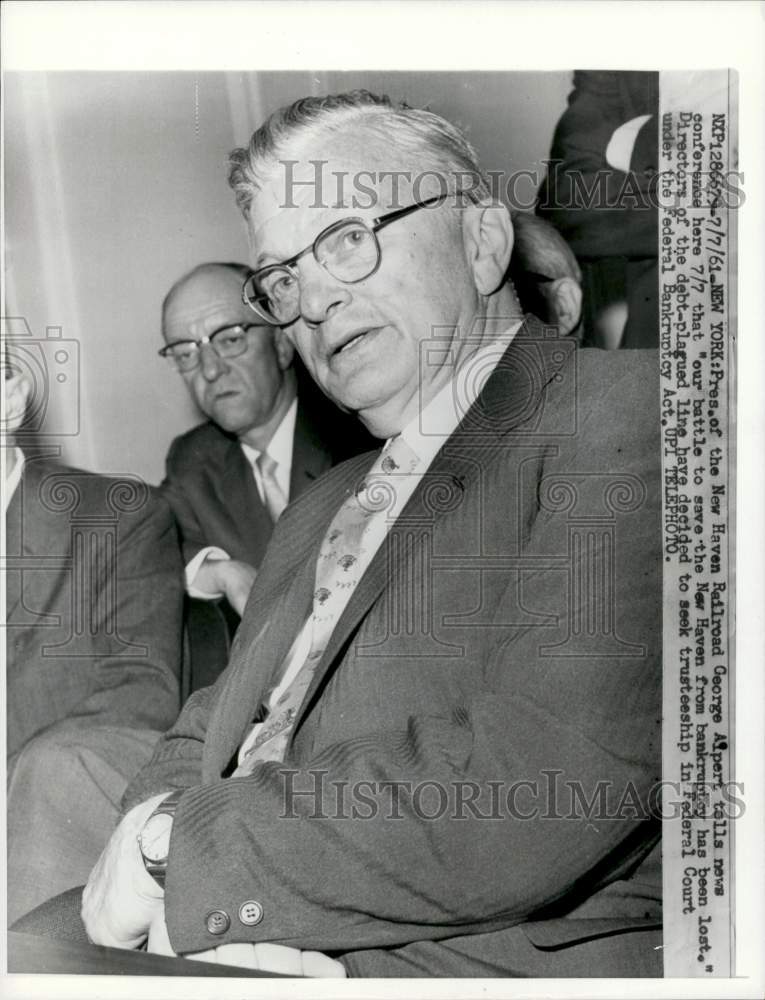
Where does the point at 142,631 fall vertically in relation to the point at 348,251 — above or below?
below

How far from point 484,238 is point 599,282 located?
0.24m

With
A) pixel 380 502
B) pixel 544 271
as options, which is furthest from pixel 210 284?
pixel 544 271

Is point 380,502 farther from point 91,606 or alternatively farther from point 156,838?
point 156,838

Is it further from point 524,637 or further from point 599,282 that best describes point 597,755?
point 599,282

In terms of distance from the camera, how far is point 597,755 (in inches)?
92.9

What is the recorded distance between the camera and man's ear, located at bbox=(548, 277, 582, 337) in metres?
2.45

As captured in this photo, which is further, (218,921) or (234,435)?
(234,435)

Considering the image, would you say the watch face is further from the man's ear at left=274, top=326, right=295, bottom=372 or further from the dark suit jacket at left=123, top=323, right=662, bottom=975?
the man's ear at left=274, top=326, right=295, bottom=372

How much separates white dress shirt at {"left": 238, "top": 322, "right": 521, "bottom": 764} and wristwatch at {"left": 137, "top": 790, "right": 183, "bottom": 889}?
0.54ft

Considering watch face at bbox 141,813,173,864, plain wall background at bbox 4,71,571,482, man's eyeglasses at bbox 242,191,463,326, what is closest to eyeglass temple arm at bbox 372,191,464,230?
man's eyeglasses at bbox 242,191,463,326

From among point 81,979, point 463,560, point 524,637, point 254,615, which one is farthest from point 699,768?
point 81,979

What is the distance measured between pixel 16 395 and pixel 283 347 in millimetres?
556

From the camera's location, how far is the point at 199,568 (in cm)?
256

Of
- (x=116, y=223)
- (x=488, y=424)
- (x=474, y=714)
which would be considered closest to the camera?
(x=474, y=714)
